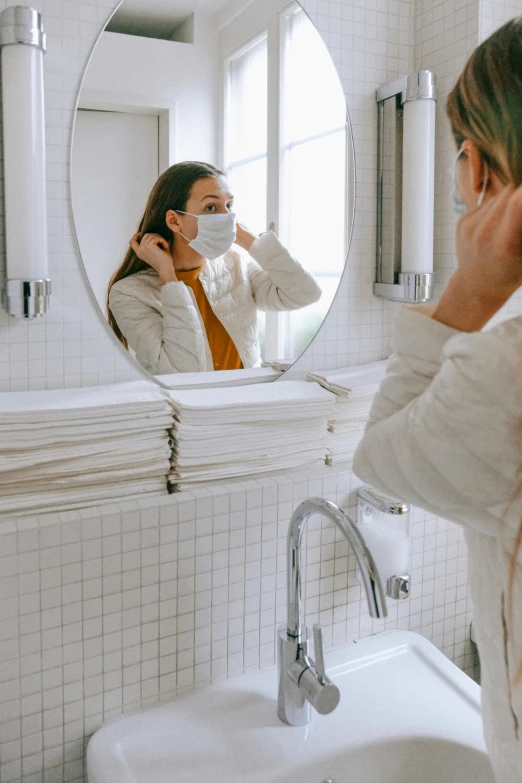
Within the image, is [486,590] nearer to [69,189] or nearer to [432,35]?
[69,189]

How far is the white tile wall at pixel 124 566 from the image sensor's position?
3.25ft

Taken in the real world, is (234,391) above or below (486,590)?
above

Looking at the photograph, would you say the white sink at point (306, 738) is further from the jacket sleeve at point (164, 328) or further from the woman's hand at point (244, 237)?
the woman's hand at point (244, 237)

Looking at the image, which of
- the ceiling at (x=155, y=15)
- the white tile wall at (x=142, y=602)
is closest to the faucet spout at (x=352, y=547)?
the white tile wall at (x=142, y=602)

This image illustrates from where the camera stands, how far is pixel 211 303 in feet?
3.93

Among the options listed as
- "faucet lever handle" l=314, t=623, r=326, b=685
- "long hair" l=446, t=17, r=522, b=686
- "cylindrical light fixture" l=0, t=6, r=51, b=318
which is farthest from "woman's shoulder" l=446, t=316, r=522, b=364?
"cylindrical light fixture" l=0, t=6, r=51, b=318

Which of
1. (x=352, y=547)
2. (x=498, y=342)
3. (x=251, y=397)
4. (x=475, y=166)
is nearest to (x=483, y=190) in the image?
(x=475, y=166)

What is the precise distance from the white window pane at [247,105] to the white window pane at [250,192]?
0.8 inches

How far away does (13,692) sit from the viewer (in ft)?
3.21

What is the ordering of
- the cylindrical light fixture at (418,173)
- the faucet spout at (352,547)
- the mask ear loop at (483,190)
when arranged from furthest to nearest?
the cylindrical light fixture at (418,173) < the faucet spout at (352,547) < the mask ear loop at (483,190)

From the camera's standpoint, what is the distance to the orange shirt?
1.17 meters

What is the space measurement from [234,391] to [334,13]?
0.72m

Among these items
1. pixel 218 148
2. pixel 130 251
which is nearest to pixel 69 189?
pixel 130 251

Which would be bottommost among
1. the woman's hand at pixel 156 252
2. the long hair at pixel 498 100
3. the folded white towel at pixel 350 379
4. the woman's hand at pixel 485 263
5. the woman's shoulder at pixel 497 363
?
the folded white towel at pixel 350 379
